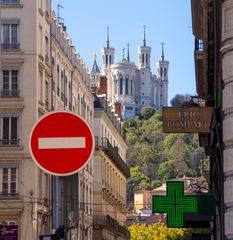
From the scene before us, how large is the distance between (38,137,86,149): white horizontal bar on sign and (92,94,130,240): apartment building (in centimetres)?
6745

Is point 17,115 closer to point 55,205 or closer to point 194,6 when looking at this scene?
point 194,6

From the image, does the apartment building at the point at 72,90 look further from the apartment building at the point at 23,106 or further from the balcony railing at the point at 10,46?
the balcony railing at the point at 10,46

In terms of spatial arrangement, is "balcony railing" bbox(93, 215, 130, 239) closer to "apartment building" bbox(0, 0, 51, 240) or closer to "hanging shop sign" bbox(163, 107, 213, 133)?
"apartment building" bbox(0, 0, 51, 240)

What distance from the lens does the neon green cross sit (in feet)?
70.1

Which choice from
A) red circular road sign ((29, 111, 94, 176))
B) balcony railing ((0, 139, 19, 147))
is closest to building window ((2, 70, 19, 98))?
balcony railing ((0, 139, 19, 147))

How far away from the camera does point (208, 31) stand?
25.4 meters

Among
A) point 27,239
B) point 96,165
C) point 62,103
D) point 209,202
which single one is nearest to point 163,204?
point 209,202

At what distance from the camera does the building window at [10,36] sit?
190 ft

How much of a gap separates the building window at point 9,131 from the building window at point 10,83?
4.02 ft

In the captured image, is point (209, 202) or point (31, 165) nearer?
point (209, 202)

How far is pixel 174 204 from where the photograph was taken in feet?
70.5

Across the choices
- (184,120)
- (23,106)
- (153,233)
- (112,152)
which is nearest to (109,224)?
(112,152)

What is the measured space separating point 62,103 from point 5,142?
8659mm

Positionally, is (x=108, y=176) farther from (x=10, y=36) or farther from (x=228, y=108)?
(x=228, y=108)
